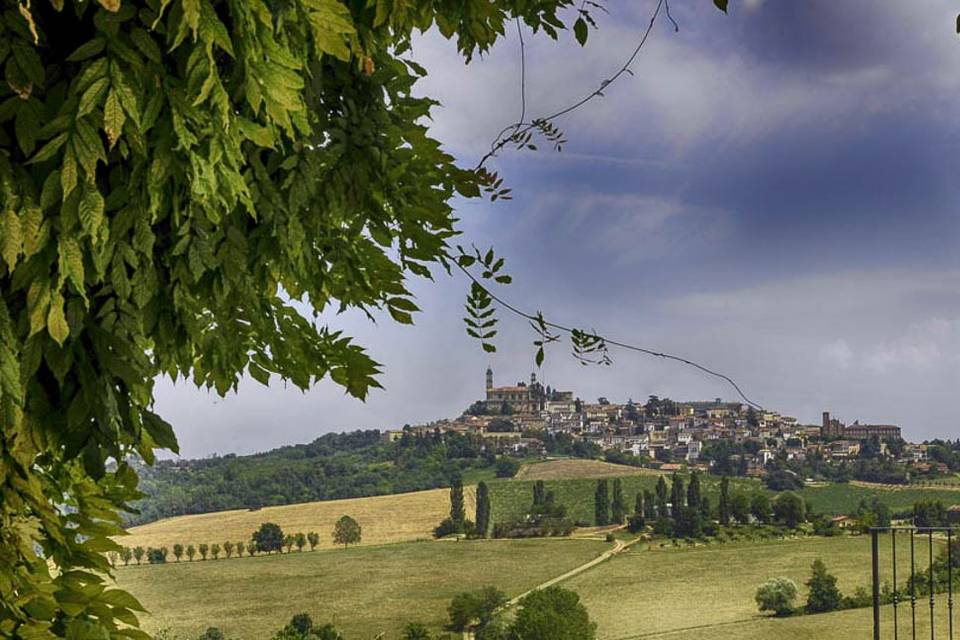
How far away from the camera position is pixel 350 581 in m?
19.4

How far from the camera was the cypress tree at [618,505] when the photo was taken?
61.6 ft

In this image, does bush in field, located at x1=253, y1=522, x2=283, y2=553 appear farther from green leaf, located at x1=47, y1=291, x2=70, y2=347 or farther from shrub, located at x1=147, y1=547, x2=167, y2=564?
green leaf, located at x1=47, y1=291, x2=70, y2=347

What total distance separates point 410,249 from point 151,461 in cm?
42

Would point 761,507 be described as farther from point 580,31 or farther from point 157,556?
point 580,31

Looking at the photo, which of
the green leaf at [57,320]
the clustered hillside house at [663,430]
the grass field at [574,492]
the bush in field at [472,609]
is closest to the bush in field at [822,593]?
the grass field at [574,492]

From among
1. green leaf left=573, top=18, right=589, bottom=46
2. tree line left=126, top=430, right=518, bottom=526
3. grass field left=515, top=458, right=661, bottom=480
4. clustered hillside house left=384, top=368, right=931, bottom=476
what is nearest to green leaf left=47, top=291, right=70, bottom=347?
green leaf left=573, top=18, right=589, bottom=46

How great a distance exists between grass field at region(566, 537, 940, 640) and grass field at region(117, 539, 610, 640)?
100 cm

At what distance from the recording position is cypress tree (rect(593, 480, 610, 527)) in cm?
1884

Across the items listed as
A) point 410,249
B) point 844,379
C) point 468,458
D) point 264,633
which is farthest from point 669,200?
point 410,249

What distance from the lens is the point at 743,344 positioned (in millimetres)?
7152

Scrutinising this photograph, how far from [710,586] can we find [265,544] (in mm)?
9702

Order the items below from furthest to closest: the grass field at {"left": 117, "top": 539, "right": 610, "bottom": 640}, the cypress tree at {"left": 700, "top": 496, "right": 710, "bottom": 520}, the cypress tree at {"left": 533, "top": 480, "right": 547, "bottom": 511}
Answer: the cypress tree at {"left": 533, "top": 480, "right": 547, "bottom": 511} < the cypress tree at {"left": 700, "top": 496, "right": 710, "bottom": 520} < the grass field at {"left": 117, "top": 539, "right": 610, "bottom": 640}

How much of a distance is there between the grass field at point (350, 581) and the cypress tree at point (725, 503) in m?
2.75

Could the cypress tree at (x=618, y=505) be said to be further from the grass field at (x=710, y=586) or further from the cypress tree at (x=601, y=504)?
the grass field at (x=710, y=586)
